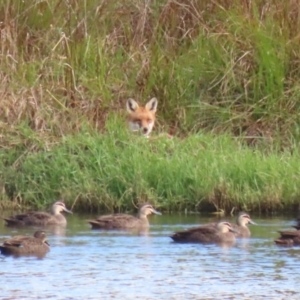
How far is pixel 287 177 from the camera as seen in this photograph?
53.6ft

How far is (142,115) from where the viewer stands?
749 inches

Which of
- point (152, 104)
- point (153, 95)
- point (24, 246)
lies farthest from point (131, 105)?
point (24, 246)

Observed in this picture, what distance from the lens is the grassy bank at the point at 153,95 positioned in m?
16.5

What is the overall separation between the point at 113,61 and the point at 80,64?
61 cm

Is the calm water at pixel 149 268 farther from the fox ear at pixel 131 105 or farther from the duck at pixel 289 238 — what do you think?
the fox ear at pixel 131 105

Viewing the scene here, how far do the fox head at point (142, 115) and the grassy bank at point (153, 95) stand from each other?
170mm

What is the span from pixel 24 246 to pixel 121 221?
1.83 m

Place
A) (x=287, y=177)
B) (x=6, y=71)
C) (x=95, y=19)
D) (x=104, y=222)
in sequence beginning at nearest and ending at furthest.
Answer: (x=104, y=222) → (x=287, y=177) → (x=6, y=71) → (x=95, y=19)

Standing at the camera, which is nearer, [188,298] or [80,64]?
[188,298]

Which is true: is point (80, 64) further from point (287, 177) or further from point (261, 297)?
point (261, 297)

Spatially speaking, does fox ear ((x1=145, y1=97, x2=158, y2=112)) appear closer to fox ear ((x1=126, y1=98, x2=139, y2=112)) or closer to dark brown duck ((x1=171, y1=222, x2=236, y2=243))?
fox ear ((x1=126, y1=98, x2=139, y2=112))

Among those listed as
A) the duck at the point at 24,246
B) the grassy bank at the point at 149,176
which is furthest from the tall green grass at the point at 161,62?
the duck at the point at 24,246

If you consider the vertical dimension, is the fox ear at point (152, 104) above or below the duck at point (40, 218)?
above

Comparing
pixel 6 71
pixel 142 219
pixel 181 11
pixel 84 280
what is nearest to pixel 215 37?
pixel 181 11
